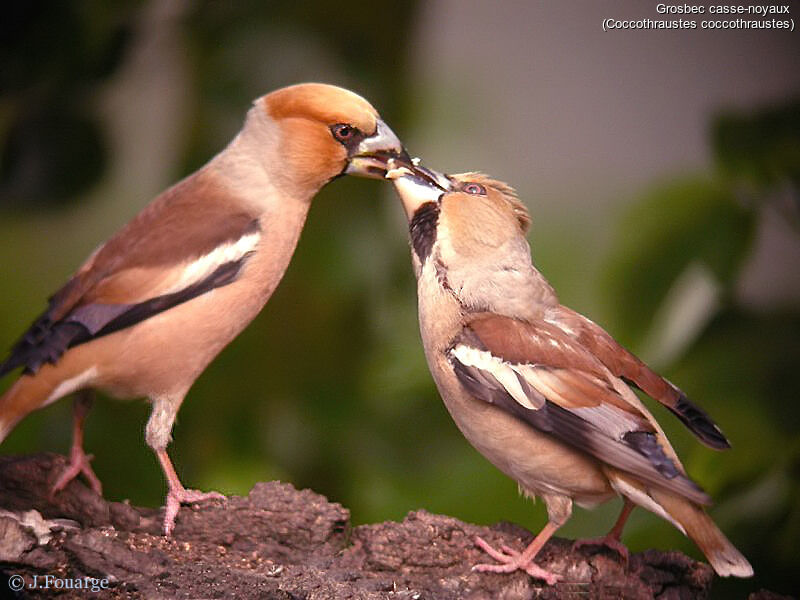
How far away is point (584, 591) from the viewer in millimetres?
1687

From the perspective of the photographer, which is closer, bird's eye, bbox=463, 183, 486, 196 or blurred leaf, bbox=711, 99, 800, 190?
bird's eye, bbox=463, 183, 486, 196

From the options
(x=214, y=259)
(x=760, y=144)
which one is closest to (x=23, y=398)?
(x=214, y=259)

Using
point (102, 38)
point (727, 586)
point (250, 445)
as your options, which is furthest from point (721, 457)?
point (102, 38)

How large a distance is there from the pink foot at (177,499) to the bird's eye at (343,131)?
719 mm

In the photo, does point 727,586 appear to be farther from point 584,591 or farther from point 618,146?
point 618,146

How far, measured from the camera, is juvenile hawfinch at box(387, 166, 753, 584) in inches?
63.1

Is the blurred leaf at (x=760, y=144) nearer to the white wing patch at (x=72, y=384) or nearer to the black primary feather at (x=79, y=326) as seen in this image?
the black primary feather at (x=79, y=326)

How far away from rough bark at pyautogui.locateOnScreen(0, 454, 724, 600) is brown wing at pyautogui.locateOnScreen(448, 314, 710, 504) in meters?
0.26

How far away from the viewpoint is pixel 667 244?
241 centimetres

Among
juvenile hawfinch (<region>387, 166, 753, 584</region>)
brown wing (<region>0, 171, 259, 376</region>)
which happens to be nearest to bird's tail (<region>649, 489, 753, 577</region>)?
juvenile hawfinch (<region>387, 166, 753, 584</region>)

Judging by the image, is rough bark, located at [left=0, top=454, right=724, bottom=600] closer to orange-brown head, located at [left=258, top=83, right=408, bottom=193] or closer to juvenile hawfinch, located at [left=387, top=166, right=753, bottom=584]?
juvenile hawfinch, located at [left=387, top=166, right=753, bottom=584]

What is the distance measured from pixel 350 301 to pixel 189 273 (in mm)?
768

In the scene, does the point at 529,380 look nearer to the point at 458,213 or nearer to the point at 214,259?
the point at 458,213

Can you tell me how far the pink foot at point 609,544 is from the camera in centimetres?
179
